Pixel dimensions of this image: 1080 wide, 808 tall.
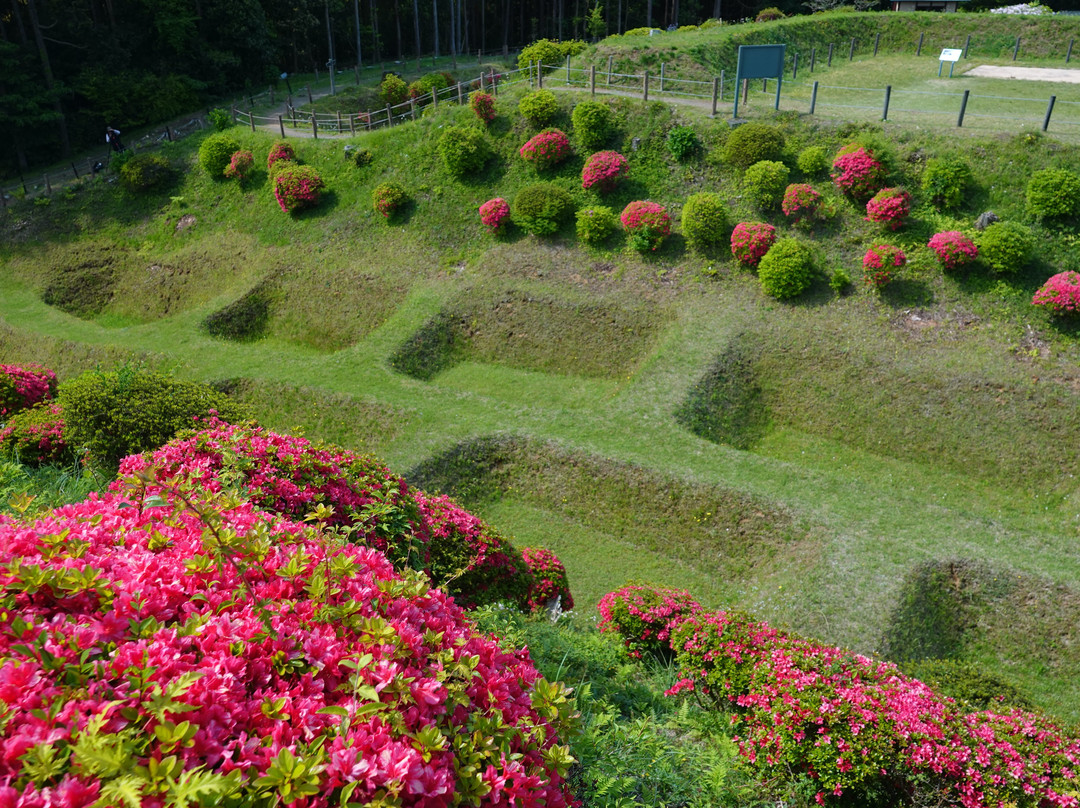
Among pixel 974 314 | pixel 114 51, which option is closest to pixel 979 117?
pixel 974 314

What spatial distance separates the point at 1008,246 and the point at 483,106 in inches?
730

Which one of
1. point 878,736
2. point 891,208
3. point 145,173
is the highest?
point 891,208

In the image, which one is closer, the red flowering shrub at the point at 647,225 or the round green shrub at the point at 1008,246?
the round green shrub at the point at 1008,246

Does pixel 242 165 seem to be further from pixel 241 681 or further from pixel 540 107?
pixel 241 681

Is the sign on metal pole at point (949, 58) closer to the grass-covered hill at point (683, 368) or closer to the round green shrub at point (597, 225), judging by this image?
the grass-covered hill at point (683, 368)

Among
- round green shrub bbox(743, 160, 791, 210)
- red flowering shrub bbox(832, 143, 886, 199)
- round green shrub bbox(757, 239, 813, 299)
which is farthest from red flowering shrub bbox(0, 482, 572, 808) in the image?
red flowering shrub bbox(832, 143, 886, 199)

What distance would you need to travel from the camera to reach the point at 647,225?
22281mm

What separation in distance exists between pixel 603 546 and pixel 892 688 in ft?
24.7

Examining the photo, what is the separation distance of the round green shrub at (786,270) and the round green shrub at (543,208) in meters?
7.25

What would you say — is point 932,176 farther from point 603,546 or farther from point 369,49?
point 369,49

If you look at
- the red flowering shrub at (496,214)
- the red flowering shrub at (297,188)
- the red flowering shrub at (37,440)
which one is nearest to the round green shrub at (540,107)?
the red flowering shrub at (496,214)

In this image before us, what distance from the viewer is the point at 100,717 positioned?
3.27m

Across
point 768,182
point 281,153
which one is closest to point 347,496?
point 768,182

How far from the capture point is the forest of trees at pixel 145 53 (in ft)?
120
